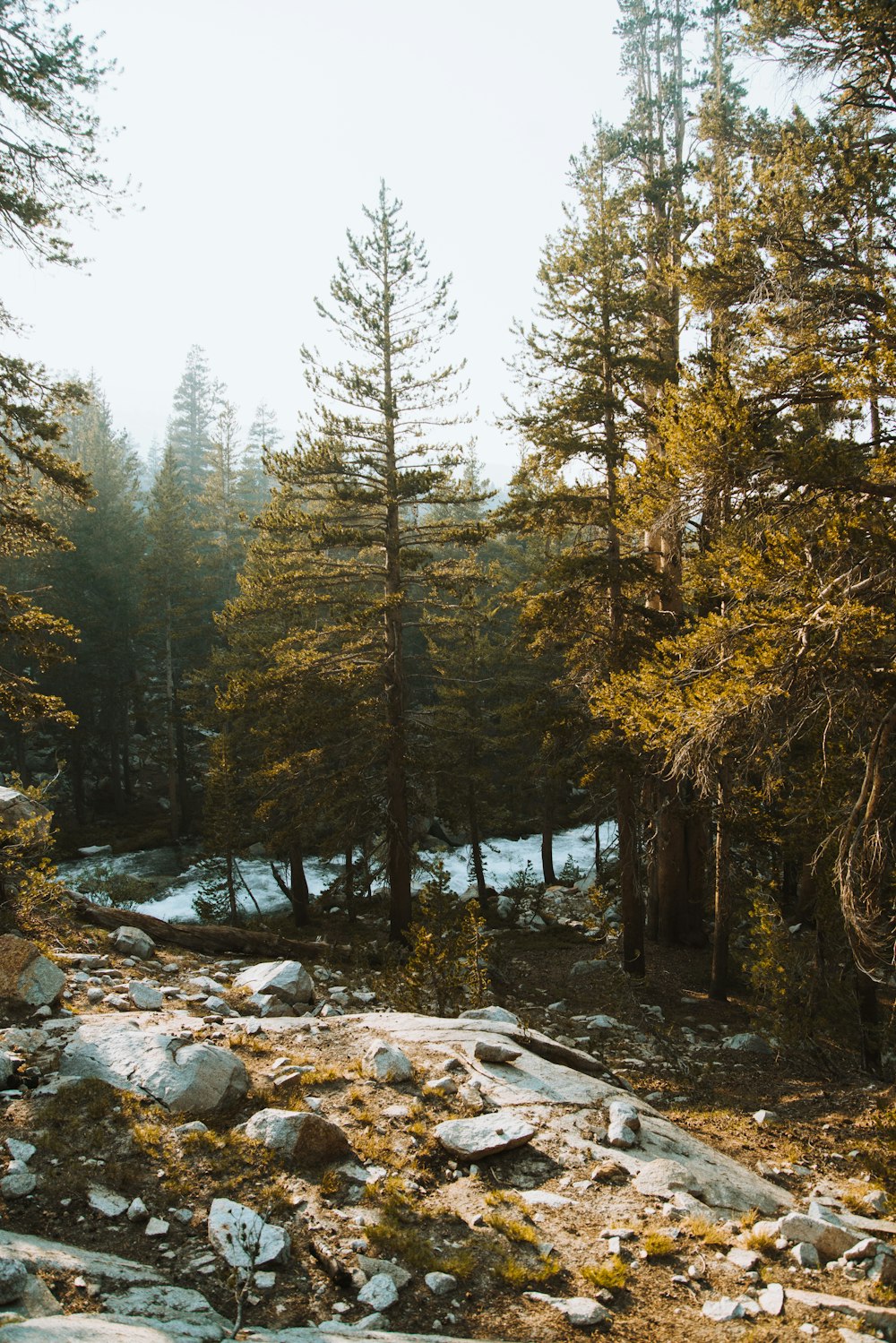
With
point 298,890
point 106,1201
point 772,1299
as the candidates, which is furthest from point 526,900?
point 106,1201

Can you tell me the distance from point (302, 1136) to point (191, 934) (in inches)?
289

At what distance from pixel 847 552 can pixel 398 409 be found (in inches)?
431

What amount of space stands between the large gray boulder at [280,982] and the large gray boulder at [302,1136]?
11.9 ft

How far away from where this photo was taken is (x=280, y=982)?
9.14m

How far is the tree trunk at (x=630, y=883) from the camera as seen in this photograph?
13781 mm

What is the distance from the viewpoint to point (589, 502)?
44.9 ft

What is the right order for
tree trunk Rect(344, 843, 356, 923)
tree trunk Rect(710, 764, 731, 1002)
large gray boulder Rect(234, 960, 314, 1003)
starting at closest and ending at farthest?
large gray boulder Rect(234, 960, 314, 1003), tree trunk Rect(710, 764, 731, 1002), tree trunk Rect(344, 843, 356, 923)

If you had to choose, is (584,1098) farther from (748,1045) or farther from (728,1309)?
(748,1045)

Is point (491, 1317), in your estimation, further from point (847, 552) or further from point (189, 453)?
point (189, 453)

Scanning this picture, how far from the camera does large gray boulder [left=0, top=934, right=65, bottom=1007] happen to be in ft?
23.0

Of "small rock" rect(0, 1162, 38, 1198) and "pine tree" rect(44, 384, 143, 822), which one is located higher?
"pine tree" rect(44, 384, 143, 822)

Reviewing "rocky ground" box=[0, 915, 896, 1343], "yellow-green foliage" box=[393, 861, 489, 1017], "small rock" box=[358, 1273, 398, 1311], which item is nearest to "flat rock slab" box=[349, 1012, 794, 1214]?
"rocky ground" box=[0, 915, 896, 1343]

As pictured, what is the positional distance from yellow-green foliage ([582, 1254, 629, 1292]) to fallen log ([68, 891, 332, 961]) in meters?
8.45

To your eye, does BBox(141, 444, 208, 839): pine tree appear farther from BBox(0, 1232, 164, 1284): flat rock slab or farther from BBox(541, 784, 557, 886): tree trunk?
BBox(0, 1232, 164, 1284): flat rock slab
